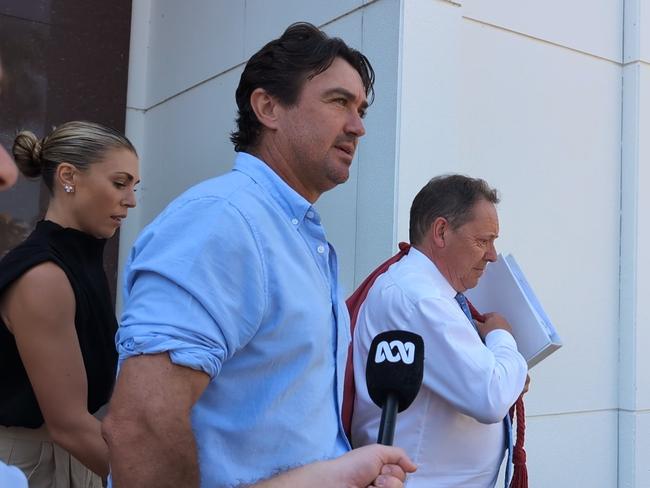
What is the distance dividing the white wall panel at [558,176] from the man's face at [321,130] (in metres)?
2.25

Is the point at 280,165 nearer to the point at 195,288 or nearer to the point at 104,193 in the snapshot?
the point at 195,288

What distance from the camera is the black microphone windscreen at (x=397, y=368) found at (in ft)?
5.02

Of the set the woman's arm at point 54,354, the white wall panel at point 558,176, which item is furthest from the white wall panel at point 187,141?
the woman's arm at point 54,354

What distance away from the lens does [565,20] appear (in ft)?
14.4

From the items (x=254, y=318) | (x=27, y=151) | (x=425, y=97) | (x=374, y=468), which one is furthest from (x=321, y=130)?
(x=425, y=97)

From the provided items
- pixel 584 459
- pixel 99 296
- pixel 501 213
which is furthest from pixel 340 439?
pixel 584 459

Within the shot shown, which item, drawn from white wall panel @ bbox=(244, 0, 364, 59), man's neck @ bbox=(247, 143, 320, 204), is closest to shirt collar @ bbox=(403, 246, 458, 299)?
man's neck @ bbox=(247, 143, 320, 204)

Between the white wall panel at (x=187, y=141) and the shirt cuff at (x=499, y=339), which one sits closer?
the shirt cuff at (x=499, y=339)

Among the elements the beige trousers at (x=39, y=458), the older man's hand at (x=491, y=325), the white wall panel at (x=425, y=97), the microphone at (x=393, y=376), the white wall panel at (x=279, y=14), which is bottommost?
the beige trousers at (x=39, y=458)

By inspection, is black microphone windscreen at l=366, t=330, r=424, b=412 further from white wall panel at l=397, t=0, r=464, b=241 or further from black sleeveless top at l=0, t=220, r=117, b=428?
white wall panel at l=397, t=0, r=464, b=241

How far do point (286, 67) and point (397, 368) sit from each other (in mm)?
760

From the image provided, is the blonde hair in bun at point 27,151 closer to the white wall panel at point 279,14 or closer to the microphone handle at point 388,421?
the microphone handle at point 388,421

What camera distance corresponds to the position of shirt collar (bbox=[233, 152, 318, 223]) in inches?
64.0

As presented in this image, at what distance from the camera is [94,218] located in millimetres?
2447
